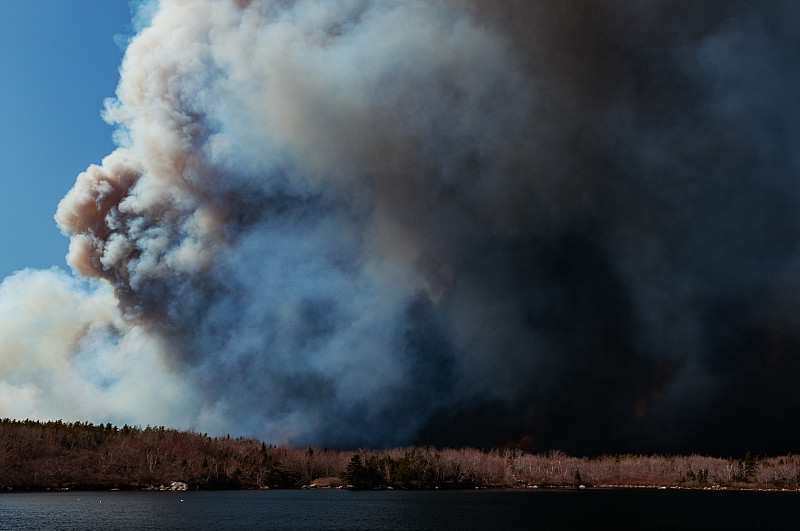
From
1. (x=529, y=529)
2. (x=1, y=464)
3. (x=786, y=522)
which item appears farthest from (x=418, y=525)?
(x=1, y=464)

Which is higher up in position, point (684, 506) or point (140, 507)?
point (140, 507)

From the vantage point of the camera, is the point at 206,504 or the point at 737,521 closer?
the point at 737,521

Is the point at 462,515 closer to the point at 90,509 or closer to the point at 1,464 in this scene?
the point at 90,509

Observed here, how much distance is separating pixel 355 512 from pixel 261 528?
132 ft

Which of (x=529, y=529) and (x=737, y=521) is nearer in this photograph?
(x=529, y=529)

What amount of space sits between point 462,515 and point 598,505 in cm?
5910

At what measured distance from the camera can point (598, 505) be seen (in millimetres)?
170500

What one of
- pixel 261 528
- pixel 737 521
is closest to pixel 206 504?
pixel 261 528

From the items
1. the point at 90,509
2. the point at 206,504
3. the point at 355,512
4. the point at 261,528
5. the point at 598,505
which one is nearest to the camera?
the point at 261,528

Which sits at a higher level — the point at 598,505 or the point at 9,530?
the point at 9,530

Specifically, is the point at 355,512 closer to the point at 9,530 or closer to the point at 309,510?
the point at 309,510

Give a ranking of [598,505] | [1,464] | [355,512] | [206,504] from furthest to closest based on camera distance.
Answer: [1,464]
[598,505]
[206,504]
[355,512]

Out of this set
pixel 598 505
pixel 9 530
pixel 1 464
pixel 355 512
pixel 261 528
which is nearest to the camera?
pixel 9 530

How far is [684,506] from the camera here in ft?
568
